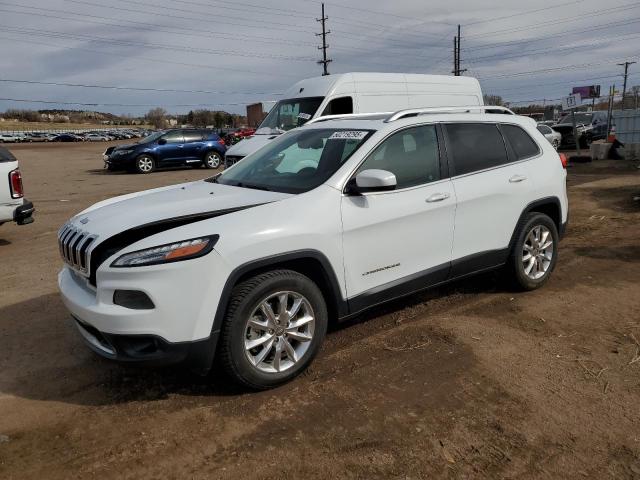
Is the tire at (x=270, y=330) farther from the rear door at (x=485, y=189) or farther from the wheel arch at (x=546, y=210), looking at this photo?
the wheel arch at (x=546, y=210)

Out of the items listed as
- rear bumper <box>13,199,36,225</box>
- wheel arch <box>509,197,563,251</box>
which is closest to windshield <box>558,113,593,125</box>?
wheel arch <box>509,197,563,251</box>

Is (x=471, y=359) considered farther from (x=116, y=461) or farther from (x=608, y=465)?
(x=116, y=461)

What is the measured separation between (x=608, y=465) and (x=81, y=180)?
18514mm

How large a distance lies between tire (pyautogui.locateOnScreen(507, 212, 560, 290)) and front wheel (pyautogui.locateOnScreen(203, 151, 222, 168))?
17.5 meters

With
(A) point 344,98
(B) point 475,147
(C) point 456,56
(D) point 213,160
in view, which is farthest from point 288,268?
(C) point 456,56

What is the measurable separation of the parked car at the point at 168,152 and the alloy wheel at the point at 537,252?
17406mm

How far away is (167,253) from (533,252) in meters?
3.52

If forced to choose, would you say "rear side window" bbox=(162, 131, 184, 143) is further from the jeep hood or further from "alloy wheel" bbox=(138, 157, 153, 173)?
the jeep hood

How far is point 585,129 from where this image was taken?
943 inches

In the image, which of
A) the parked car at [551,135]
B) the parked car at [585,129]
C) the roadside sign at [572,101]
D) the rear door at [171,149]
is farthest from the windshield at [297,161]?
the parked car at [585,129]

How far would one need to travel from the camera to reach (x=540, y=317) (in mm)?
4559

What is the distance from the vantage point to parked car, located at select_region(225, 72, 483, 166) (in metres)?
11.6

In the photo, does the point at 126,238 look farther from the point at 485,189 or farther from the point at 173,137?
the point at 173,137

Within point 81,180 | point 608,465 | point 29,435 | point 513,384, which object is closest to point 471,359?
point 513,384
